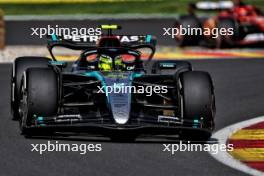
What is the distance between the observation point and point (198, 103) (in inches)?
456

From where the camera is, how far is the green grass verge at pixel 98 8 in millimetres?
34938

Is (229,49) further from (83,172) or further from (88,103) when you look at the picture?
(83,172)

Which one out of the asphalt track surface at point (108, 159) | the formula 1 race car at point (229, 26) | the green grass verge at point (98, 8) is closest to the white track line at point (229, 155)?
the asphalt track surface at point (108, 159)

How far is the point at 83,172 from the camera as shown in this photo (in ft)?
30.9

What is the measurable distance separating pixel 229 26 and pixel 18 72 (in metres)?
12.6

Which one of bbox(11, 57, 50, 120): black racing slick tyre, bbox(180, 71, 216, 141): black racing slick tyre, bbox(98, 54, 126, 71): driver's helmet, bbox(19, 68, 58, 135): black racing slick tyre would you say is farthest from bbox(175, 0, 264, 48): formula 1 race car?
bbox(19, 68, 58, 135): black racing slick tyre

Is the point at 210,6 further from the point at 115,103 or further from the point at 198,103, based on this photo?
the point at 115,103

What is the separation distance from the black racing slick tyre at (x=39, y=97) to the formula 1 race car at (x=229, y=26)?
13965mm

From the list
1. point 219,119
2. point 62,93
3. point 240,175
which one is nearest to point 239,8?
point 219,119

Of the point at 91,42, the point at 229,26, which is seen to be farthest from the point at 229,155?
the point at 229,26

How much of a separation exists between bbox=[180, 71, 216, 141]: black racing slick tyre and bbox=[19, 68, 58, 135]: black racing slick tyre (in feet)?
4.78

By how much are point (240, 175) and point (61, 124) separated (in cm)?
263

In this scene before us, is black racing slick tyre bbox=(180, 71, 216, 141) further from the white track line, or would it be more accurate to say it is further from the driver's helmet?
the driver's helmet

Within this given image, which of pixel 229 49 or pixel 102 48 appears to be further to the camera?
pixel 229 49
